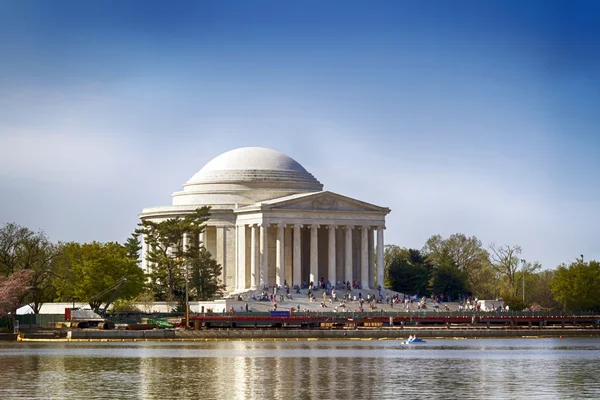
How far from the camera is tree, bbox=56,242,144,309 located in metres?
159

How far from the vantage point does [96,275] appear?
524 ft

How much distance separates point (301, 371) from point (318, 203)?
309 feet

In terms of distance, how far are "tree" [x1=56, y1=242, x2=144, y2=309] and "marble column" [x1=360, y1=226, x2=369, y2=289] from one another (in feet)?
104

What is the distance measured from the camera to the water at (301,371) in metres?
76.1

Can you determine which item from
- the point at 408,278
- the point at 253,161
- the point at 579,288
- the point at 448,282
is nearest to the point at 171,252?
the point at 253,161

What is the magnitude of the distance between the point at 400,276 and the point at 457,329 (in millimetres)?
53959

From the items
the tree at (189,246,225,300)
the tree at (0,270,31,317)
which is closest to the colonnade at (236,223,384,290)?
the tree at (189,246,225,300)

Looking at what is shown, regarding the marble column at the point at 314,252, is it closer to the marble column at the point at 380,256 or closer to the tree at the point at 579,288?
the marble column at the point at 380,256

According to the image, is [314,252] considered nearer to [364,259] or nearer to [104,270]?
[364,259]

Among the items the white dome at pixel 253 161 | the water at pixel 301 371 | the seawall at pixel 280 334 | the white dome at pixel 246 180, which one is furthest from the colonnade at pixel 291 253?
the water at pixel 301 371

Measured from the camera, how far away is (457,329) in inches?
5650

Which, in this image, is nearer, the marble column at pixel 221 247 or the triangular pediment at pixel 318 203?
the triangular pediment at pixel 318 203

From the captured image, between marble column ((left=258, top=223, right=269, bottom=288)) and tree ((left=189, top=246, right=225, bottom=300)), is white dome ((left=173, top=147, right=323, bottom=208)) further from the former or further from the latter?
tree ((left=189, top=246, right=225, bottom=300))

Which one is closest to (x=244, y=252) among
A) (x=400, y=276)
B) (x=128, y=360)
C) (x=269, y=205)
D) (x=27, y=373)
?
(x=269, y=205)
